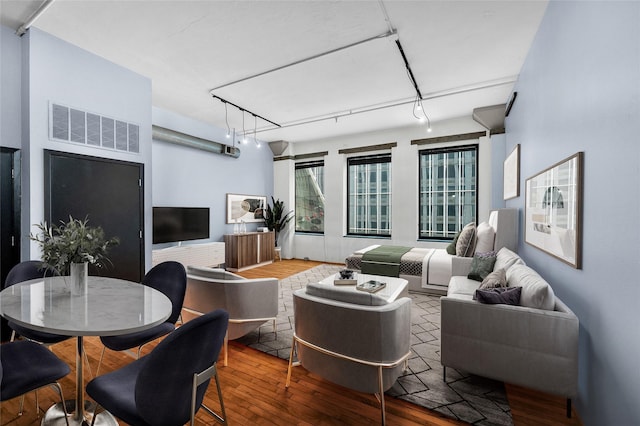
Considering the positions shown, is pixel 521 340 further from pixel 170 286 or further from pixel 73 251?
pixel 73 251

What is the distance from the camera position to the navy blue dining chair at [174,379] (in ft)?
3.73

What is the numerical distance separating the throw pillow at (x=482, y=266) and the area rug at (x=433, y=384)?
717mm

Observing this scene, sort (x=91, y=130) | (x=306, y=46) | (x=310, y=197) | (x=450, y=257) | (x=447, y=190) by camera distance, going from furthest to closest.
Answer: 1. (x=310, y=197)
2. (x=447, y=190)
3. (x=450, y=257)
4. (x=91, y=130)
5. (x=306, y=46)

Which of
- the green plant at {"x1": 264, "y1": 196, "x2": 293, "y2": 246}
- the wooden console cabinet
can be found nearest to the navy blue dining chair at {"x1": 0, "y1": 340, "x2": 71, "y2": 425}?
the wooden console cabinet

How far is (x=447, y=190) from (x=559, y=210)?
3.92 meters

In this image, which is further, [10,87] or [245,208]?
[245,208]

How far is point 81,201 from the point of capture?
10.7 feet

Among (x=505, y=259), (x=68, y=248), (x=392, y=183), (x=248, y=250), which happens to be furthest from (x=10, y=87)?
(x=392, y=183)

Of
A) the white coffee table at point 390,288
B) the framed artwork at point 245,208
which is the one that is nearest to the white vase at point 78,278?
the white coffee table at point 390,288

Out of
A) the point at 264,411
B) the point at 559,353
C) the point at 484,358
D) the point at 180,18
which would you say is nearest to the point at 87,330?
the point at 264,411

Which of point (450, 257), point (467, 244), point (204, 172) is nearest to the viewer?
point (467, 244)

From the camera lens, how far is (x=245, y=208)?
266 inches

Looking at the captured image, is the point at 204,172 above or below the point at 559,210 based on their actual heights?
above

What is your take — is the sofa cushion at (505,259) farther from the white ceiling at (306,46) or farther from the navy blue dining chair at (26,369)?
the navy blue dining chair at (26,369)
